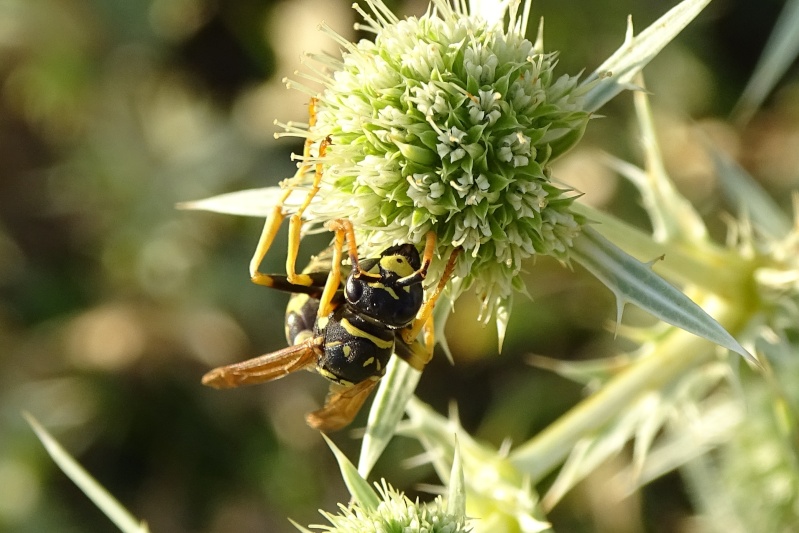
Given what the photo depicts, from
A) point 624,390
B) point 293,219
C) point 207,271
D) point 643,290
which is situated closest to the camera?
point 643,290

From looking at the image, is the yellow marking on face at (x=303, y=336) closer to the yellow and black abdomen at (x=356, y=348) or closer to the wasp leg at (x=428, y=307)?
the yellow and black abdomen at (x=356, y=348)

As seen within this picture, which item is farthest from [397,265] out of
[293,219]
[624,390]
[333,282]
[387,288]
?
[624,390]

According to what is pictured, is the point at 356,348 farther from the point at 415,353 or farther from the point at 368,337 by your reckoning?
the point at 415,353

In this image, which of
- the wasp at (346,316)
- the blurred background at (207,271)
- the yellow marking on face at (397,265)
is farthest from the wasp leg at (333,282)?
the blurred background at (207,271)

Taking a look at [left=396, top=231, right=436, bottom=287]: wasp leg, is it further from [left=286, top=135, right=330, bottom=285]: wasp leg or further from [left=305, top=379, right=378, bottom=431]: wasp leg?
[left=305, top=379, right=378, bottom=431]: wasp leg

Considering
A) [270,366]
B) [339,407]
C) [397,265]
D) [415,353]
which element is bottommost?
[339,407]

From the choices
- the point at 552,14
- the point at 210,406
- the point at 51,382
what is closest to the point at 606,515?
the point at 210,406
